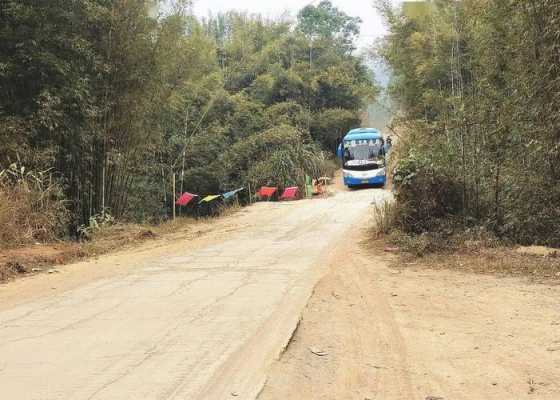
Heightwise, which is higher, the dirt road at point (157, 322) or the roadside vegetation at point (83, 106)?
Result: the roadside vegetation at point (83, 106)

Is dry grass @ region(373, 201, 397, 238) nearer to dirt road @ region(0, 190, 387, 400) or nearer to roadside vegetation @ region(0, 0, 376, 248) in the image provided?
dirt road @ region(0, 190, 387, 400)

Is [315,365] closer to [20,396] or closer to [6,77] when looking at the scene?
[20,396]

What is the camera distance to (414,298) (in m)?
5.81

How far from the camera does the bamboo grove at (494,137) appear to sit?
750cm

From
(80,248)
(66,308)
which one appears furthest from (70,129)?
(66,308)

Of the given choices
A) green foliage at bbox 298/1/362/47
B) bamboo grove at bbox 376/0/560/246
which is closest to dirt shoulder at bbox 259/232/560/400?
bamboo grove at bbox 376/0/560/246

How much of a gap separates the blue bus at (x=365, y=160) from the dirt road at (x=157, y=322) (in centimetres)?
1285

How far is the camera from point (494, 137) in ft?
27.6

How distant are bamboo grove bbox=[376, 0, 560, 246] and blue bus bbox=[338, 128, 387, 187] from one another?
453 inches

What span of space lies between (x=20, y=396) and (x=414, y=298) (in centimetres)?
393

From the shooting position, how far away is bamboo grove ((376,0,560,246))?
750cm

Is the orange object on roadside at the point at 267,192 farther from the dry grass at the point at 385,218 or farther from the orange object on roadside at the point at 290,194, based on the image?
the dry grass at the point at 385,218

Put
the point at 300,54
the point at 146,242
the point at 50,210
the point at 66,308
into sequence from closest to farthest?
1. the point at 66,308
2. the point at 50,210
3. the point at 146,242
4. the point at 300,54

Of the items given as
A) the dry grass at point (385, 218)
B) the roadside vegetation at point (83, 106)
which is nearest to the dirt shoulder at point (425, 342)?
the dry grass at point (385, 218)
